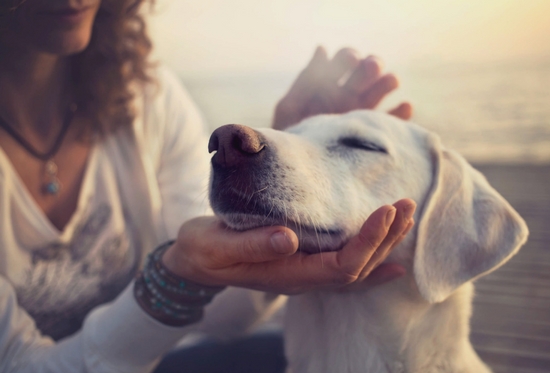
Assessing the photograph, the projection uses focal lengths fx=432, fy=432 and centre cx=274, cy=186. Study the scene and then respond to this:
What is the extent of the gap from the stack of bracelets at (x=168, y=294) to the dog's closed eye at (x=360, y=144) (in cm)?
61

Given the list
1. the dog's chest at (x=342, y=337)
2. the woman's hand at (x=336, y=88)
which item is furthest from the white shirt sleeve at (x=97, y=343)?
the woman's hand at (x=336, y=88)

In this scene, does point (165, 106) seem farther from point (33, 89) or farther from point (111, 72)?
point (33, 89)

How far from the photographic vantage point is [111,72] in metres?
1.80

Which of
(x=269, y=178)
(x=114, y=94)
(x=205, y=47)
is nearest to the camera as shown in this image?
(x=269, y=178)

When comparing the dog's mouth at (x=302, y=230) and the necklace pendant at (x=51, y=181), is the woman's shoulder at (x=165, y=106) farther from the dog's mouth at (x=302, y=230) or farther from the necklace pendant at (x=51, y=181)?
the dog's mouth at (x=302, y=230)

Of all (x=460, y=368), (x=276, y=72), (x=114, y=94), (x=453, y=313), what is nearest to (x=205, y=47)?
(x=276, y=72)

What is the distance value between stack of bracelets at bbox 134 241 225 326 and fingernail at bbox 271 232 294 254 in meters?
0.45

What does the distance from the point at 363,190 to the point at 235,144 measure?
460mm

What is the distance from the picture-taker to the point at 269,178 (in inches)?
41.4

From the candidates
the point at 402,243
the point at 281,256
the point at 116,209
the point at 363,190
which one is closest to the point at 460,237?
the point at 402,243

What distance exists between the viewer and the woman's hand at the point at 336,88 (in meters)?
1.78

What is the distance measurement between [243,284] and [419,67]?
1099 mm

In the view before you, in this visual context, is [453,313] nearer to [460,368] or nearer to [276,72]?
[460,368]

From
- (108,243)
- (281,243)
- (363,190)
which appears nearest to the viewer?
(281,243)
